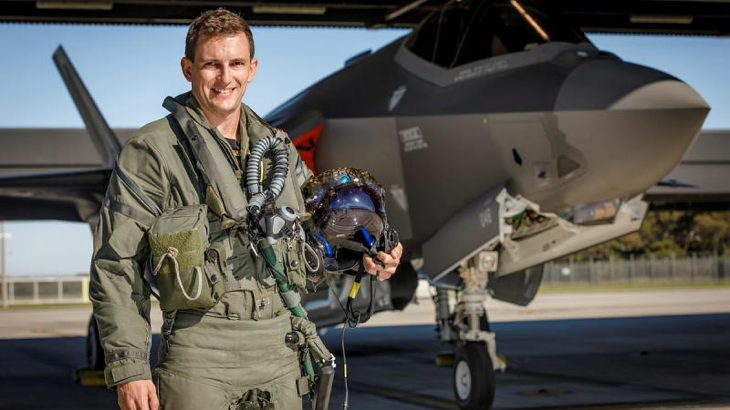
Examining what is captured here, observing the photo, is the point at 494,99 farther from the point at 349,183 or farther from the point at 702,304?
the point at 702,304

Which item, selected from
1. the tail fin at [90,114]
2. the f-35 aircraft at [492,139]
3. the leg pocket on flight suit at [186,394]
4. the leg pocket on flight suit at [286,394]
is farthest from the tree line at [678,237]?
the leg pocket on flight suit at [186,394]

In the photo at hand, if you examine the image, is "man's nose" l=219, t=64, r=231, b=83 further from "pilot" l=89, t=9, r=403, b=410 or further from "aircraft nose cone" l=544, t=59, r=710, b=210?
"aircraft nose cone" l=544, t=59, r=710, b=210

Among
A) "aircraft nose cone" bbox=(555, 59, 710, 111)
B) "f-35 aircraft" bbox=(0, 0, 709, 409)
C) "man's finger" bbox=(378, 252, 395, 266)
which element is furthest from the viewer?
"f-35 aircraft" bbox=(0, 0, 709, 409)

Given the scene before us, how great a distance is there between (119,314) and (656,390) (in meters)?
8.51

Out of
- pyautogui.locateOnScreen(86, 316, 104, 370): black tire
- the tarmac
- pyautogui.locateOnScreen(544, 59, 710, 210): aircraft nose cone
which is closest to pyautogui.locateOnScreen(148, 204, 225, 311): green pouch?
pyautogui.locateOnScreen(544, 59, 710, 210): aircraft nose cone

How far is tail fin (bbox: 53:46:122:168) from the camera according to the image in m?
13.9

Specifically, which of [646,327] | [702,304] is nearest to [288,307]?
[646,327]

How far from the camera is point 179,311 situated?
3.21m

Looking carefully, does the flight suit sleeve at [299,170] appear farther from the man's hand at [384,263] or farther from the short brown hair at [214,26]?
the short brown hair at [214,26]

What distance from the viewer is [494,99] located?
843 centimetres

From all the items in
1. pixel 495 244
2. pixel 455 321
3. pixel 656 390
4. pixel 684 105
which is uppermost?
pixel 684 105

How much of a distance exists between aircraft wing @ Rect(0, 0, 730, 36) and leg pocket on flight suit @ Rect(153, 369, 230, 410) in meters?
10.9

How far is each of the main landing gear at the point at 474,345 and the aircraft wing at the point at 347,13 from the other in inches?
220

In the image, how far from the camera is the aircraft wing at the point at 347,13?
551 inches
